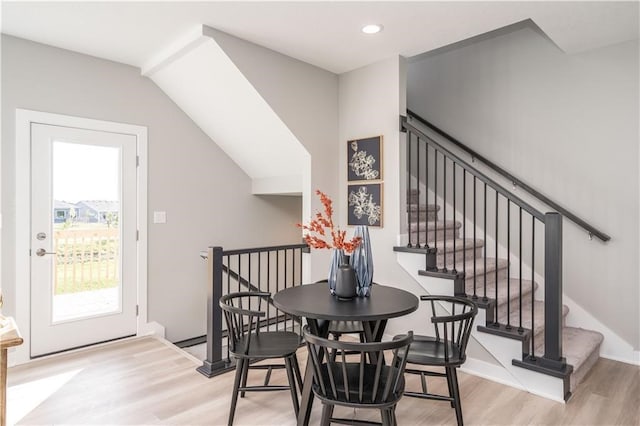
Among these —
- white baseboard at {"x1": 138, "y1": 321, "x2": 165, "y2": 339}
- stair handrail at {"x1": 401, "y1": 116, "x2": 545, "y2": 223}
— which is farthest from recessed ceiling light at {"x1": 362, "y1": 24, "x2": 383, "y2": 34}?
white baseboard at {"x1": 138, "y1": 321, "x2": 165, "y2": 339}

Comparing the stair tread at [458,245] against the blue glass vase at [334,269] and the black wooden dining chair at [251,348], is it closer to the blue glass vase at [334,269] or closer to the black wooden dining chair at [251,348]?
the blue glass vase at [334,269]

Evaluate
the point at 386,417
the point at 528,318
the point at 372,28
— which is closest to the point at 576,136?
the point at 528,318

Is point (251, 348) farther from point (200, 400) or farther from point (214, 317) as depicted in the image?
point (214, 317)

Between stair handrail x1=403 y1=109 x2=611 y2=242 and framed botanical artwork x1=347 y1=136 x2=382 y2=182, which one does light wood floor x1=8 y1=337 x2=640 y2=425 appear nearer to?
stair handrail x1=403 y1=109 x2=611 y2=242

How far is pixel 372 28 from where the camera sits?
304cm

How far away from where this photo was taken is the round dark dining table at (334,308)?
78.1 inches

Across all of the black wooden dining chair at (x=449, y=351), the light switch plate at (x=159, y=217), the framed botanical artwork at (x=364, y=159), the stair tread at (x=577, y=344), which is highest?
the framed botanical artwork at (x=364, y=159)

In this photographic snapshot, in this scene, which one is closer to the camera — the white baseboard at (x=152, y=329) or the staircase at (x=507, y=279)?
the staircase at (x=507, y=279)

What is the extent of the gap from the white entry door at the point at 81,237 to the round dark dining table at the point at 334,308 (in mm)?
2144

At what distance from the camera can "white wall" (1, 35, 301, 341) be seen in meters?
3.21

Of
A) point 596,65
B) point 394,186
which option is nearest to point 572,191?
point 596,65

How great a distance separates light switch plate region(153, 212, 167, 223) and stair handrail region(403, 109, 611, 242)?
254 centimetres

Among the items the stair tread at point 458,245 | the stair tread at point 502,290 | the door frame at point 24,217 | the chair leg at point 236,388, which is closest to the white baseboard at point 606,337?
the stair tread at point 502,290

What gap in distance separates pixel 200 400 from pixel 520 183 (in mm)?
3334
